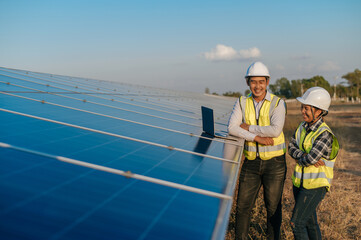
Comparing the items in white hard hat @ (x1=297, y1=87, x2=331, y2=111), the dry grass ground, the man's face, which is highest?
the man's face

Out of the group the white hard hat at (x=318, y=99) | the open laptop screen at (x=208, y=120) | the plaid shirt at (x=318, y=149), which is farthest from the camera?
the open laptop screen at (x=208, y=120)

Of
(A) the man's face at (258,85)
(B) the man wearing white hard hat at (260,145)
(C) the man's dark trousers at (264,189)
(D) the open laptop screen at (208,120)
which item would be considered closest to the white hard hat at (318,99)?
(B) the man wearing white hard hat at (260,145)

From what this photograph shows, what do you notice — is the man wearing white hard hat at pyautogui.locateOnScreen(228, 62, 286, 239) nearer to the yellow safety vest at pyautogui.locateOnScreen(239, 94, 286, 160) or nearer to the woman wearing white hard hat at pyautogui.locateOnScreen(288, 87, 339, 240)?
the yellow safety vest at pyautogui.locateOnScreen(239, 94, 286, 160)

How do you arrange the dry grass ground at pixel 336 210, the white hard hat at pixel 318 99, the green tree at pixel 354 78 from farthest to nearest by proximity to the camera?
the green tree at pixel 354 78 → the dry grass ground at pixel 336 210 → the white hard hat at pixel 318 99

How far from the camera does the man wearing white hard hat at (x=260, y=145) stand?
193 inches

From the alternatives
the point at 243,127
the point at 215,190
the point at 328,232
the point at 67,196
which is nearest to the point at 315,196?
the point at 243,127

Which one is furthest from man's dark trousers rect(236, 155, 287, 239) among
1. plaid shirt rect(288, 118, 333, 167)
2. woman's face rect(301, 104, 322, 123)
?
woman's face rect(301, 104, 322, 123)

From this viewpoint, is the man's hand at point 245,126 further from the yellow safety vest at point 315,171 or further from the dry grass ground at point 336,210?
the dry grass ground at point 336,210

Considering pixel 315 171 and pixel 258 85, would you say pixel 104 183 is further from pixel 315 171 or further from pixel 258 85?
pixel 258 85

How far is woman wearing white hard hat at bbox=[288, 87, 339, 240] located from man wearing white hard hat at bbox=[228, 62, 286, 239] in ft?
1.55

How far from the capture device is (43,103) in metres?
6.47

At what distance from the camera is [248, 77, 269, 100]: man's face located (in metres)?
4.95

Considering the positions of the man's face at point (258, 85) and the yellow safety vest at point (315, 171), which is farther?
the man's face at point (258, 85)

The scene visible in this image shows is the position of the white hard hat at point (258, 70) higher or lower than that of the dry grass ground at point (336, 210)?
higher
